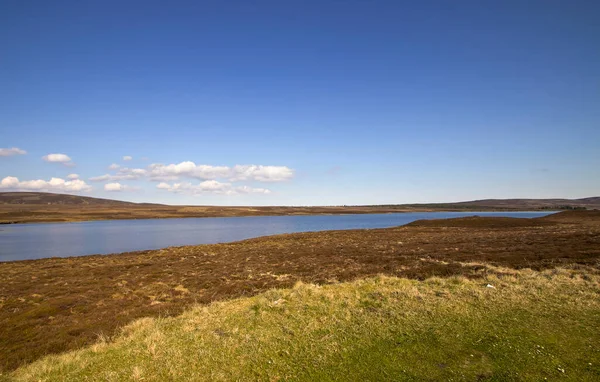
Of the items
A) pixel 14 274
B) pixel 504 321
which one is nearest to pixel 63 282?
pixel 14 274

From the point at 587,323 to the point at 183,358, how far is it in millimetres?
13543

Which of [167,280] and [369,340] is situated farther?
[167,280]

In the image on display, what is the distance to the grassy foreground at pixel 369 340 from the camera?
27.3 ft

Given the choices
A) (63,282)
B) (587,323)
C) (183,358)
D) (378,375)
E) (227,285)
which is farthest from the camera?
(63,282)

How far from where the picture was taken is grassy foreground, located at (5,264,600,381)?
834 cm

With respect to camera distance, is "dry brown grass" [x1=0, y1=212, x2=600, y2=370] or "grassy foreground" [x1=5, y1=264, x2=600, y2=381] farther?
"dry brown grass" [x1=0, y1=212, x2=600, y2=370]

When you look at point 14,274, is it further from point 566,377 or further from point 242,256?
point 566,377

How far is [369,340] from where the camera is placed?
10195 millimetres

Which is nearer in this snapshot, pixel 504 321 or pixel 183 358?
pixel 183 358

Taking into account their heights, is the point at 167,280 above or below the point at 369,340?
below

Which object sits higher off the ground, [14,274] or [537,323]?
[537,323]

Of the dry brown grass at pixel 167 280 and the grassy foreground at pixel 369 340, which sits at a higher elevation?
the grassy foreground at pixel 369 340

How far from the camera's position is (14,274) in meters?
30.0

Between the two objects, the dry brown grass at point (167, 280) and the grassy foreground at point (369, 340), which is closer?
the grassy foreground at point (369, 340)
